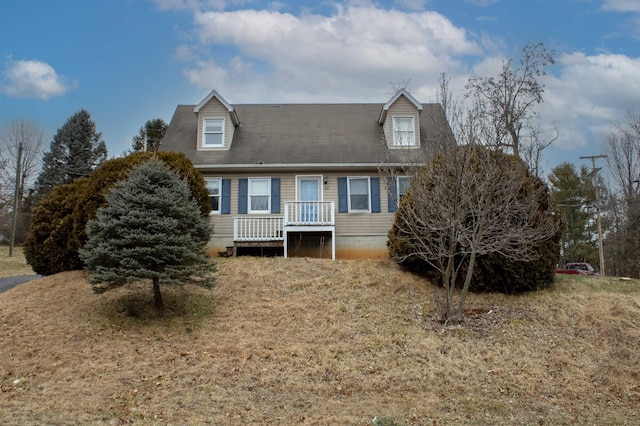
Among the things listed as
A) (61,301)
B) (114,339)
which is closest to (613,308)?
(114,339)

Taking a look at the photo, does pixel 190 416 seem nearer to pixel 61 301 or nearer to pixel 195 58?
pixel 61 301

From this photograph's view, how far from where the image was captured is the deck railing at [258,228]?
1567 centimetres

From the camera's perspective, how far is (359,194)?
1684 cm

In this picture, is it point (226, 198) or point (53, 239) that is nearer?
point (53, 239)

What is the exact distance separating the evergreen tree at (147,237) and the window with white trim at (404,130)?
9659mm

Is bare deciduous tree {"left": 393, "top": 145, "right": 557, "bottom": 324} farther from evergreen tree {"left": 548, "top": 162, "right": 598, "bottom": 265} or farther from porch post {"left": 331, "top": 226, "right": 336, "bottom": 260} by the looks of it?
evergreen tree {"left": 548, "top": 162, "right": 598, "bottom": 265}

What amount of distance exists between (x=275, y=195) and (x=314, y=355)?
360 inches

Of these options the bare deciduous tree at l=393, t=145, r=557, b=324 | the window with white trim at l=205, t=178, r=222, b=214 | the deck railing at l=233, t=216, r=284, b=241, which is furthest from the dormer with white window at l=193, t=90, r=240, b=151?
the bare deciduous tree at l=393, t=145, r=557, b=324

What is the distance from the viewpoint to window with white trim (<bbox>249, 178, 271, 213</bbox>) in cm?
1670

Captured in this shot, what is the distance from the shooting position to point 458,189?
946 cm

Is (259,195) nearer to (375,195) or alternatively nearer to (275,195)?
(275,195)

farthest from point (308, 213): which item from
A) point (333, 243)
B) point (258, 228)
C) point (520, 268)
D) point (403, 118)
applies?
point (520, 268)

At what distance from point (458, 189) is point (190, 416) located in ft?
21.0

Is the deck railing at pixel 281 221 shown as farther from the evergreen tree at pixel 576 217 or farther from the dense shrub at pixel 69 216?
the evergreen tree at pixel 576 217
